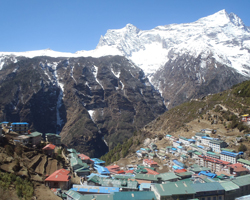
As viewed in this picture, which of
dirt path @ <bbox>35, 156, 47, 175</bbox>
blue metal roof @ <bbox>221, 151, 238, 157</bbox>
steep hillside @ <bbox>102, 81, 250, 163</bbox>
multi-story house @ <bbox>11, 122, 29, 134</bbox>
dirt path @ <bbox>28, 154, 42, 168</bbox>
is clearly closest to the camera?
dirt path @ <bbox>35, 156, 47, 175</bbox>

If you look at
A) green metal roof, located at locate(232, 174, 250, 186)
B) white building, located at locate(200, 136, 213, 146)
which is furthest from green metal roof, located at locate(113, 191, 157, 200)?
white building, located at locate(200, 136, 213, 146)

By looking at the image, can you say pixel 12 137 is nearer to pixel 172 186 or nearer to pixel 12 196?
pixel 12 196

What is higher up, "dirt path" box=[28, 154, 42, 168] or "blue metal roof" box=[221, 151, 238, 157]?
"dirt path" box=[28, 154, 42, 168]

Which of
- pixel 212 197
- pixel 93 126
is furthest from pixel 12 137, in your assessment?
pixel 93 126

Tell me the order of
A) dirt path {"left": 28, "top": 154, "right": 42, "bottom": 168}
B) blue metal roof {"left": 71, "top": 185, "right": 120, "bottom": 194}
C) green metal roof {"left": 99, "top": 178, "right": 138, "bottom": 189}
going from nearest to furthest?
1. blue metal roof {"left": 71, "top": 185, "right": 120, "bottom": 194}
2. green metal roof {"left": 99, "top": 178, "right": 138, "bottom": 189}
3. dirt path {"left": 28, "top": 154, "right": 42, "bottom": 168}

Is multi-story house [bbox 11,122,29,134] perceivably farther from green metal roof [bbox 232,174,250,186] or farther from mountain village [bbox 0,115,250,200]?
green metal roof [bbox 232,174,250,186]

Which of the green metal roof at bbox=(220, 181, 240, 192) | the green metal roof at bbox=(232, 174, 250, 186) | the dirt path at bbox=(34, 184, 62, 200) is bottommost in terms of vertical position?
the green metal roof at bbox=(220, 181, 240, 192)

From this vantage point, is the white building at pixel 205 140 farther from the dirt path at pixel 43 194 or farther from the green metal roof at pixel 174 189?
the dirt path at pixel 43 194

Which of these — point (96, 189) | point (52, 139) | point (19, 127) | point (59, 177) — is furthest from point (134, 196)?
point (52, 139)

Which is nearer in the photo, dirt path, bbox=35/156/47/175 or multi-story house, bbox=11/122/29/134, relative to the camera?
dirt path, bbox=35/156/47/175
